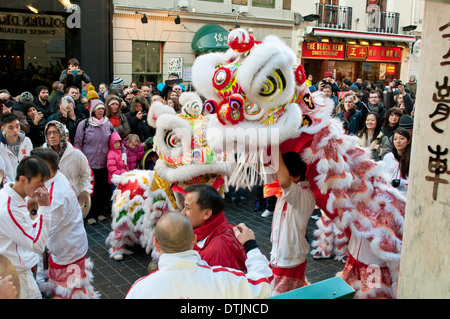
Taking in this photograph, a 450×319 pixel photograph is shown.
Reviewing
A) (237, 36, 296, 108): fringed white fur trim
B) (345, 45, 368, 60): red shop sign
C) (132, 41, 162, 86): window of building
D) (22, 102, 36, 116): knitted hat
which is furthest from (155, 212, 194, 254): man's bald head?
(345, 45, 368, 60): red shop sign

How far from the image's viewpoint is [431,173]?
7.54 feet

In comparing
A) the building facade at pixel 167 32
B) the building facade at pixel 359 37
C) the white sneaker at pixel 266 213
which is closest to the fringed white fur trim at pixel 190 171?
the white sneaker at pixel 266 213

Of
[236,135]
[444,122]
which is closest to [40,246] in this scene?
[236,135]

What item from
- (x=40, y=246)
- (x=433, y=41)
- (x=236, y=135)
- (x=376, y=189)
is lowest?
(x=40, y=246)

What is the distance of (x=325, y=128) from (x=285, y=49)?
67 centimetres

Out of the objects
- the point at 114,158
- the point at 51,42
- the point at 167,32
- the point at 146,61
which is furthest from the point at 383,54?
the point at 114,158

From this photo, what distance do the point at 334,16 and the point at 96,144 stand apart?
14.4 metres

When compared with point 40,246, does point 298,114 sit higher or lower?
higher

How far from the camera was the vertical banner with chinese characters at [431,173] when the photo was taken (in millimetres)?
2234

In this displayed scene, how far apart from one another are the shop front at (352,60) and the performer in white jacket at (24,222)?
15937 mm

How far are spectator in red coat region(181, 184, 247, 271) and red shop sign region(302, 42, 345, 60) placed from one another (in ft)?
51.8

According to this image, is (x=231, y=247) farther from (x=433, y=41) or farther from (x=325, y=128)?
(x=433, y=41)

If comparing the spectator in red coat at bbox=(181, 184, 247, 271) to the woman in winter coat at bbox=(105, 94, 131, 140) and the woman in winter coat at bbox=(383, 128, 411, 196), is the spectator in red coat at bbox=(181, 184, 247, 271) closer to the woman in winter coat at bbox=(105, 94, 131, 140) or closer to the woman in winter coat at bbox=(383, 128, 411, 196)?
the woman in winter coat at bbox=(383, 128, 411, 196)
